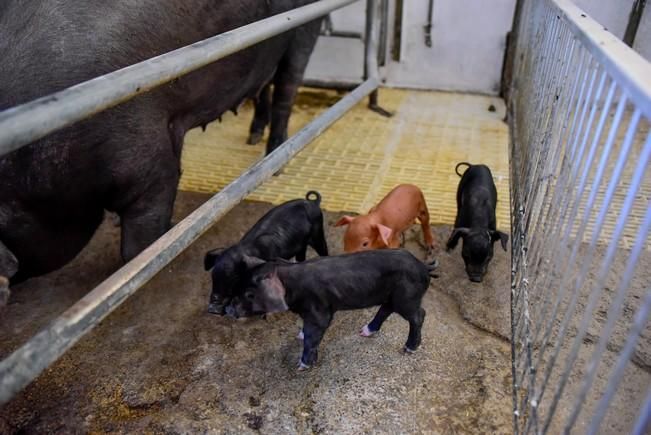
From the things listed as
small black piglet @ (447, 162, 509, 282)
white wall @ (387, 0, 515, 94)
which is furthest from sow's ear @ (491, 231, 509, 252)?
white wall @ (387, 0, 515, 94)

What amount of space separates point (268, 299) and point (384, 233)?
673mm

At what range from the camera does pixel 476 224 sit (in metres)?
2.36

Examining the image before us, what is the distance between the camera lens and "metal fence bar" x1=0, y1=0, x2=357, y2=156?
3.17 feet

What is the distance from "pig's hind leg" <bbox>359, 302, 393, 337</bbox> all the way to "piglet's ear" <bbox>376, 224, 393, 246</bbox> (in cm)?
30

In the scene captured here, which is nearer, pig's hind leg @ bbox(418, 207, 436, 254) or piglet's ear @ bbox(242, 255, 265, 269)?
piglet's ear @ bbox(242, 255, 265, 269)

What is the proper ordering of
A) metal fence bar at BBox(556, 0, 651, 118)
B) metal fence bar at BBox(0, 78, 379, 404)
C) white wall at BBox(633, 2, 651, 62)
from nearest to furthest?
metal fence bar at BBox(556, 0, 651, 118) < metal fence bar at BBox(0, 78, 379, 404) < white wall at BBox(633, 2, 651, 62)

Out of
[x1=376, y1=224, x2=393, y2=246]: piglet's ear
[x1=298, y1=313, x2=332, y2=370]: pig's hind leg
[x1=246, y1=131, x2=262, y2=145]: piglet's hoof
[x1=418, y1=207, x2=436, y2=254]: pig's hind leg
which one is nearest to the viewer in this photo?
[x1=298, y1=313, x2=332, y2=370]: pig's hind leg

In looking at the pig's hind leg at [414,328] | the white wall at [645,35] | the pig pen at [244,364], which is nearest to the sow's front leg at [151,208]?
the pig pen at [244,364]

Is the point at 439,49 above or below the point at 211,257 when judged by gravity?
below

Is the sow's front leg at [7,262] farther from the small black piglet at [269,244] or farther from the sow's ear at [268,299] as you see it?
the sow's ear at [268,299]

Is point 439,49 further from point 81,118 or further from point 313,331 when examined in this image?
point 81,118

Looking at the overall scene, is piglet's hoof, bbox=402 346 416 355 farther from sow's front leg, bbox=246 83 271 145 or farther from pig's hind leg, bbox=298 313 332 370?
sow's front leg, bbox=246 83 271 145

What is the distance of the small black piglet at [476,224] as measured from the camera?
7.43 ft

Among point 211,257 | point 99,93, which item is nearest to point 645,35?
point 211,257
